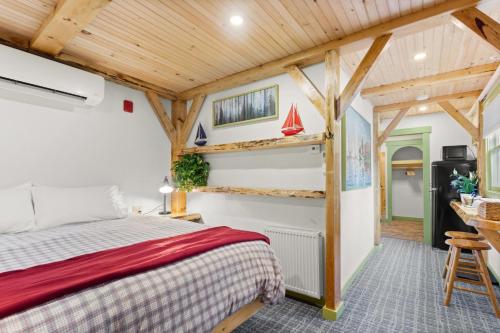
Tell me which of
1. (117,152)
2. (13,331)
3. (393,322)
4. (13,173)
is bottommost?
(393,322)

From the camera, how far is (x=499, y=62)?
2877 mm

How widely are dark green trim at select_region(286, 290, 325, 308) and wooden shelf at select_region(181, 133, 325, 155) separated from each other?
1.51 meters

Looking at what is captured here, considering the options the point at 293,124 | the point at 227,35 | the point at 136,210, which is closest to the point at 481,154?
the point at 293,124

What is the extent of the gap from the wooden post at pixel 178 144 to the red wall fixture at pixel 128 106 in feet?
2.12

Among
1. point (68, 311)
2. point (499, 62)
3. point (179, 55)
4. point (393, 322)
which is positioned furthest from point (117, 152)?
point (499, 62)

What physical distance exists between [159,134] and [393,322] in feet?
11.3

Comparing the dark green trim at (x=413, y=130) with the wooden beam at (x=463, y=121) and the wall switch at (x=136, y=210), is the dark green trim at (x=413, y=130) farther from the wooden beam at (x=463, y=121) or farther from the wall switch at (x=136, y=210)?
the wall switch at (x=136, y=210)

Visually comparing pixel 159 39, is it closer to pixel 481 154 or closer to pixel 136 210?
pixel 136 210

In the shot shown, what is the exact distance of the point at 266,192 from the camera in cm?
284

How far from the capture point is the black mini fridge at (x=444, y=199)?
4156 mm

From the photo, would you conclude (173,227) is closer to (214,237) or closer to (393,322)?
(214,237)

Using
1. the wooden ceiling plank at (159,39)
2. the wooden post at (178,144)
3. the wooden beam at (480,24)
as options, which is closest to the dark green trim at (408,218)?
the wooden post at (178,144)

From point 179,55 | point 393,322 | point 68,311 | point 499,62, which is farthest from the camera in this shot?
point 499,62

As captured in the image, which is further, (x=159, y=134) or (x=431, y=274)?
(x=159, y=134)
